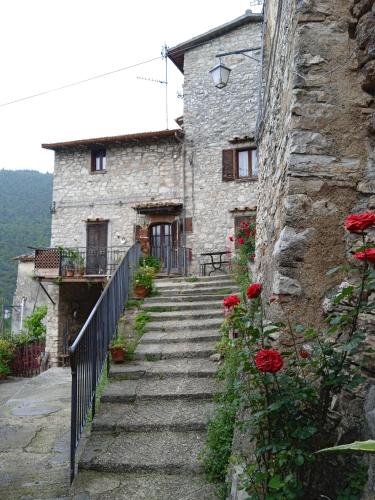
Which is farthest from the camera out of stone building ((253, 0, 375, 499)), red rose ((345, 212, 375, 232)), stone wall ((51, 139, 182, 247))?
stone wall ((51, 139, 182, 247))

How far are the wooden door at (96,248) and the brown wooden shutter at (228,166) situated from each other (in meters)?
4.36

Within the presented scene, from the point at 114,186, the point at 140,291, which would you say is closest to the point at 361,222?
the point at 140,291

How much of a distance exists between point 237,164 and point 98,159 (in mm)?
4948

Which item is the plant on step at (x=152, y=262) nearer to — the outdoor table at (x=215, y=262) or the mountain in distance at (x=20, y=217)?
the outdoor table at (x=215, y=262)

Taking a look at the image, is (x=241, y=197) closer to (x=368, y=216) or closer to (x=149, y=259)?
(x=149, y=259)

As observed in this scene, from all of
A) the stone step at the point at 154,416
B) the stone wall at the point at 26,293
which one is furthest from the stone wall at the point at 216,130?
the stone step at the point at 154,416

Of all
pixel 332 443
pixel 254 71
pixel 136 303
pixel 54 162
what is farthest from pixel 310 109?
pixel 54 162

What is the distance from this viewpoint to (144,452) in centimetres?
340

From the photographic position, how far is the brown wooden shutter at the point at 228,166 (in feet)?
44.2

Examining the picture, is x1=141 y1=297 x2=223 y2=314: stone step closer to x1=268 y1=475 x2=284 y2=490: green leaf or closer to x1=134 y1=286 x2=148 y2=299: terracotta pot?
x1=134 y1=286 x2=148 y2=299: terracotta pot

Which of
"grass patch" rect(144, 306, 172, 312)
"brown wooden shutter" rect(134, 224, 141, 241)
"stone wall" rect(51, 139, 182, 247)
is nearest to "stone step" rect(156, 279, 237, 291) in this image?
"grass patch" rect(144, 306, 172, 312)

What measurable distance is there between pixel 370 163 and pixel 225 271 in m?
10.2

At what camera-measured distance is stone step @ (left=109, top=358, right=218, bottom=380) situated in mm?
4660

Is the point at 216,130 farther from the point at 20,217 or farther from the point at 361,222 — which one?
the point at 20,217
